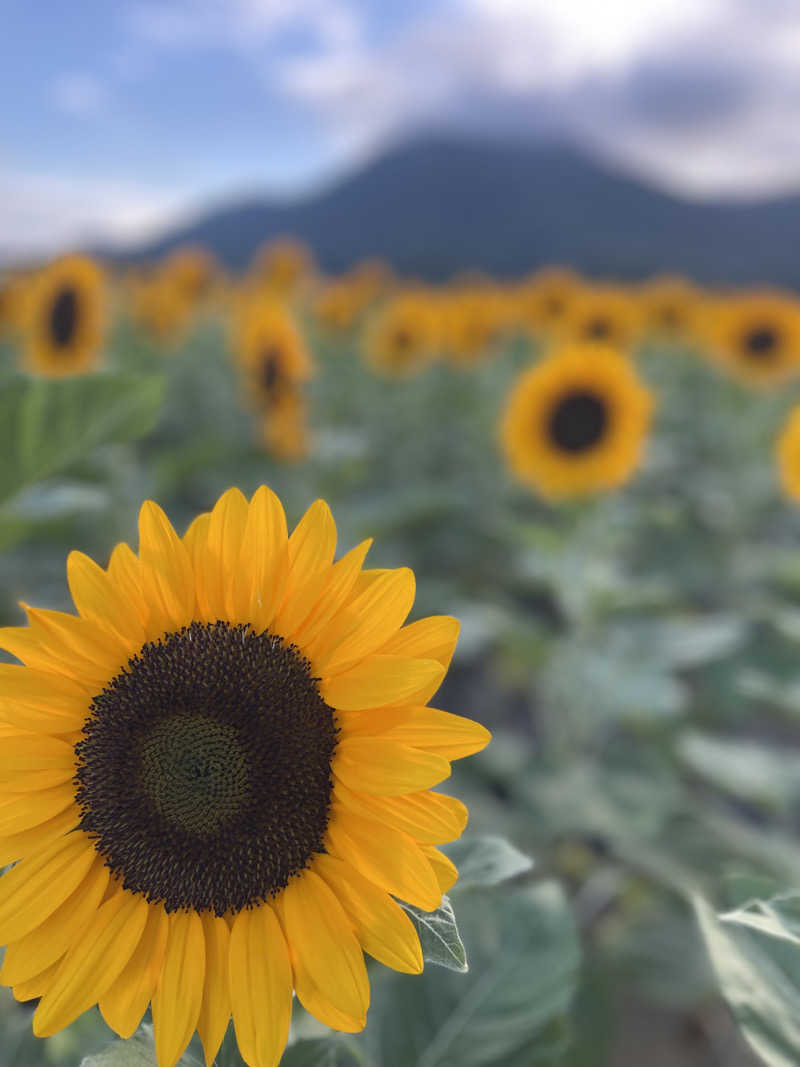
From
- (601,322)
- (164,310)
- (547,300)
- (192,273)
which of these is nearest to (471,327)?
(547,300)

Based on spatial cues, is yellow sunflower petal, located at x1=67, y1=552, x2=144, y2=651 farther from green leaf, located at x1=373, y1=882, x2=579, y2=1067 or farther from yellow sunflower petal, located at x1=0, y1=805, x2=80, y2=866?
green leaf, located at x1=373, y1=882, x2=579, y2=1067

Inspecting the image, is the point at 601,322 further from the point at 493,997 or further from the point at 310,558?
the point at 310,558

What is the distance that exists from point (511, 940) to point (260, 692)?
0.66 metres

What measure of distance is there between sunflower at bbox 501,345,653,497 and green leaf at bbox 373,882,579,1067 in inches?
91.3

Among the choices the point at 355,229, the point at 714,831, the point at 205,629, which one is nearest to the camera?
the point at 205,629

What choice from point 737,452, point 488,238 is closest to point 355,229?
point 488,238

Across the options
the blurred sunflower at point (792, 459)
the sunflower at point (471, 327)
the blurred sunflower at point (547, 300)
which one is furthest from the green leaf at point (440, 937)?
the sunflower at point (471, 327)

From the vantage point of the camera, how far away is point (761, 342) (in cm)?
570

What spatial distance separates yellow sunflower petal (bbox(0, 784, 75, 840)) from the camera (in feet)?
2.59

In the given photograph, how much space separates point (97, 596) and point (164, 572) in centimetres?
7

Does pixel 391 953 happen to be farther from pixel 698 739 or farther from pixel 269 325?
pixel 269 325

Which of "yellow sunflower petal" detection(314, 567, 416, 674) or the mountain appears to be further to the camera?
the mountain

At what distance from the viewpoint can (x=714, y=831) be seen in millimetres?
2699

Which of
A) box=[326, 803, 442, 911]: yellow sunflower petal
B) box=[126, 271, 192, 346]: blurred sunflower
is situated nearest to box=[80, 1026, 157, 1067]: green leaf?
box=[326, 803, 442, 911]: yellow sunflower petal
